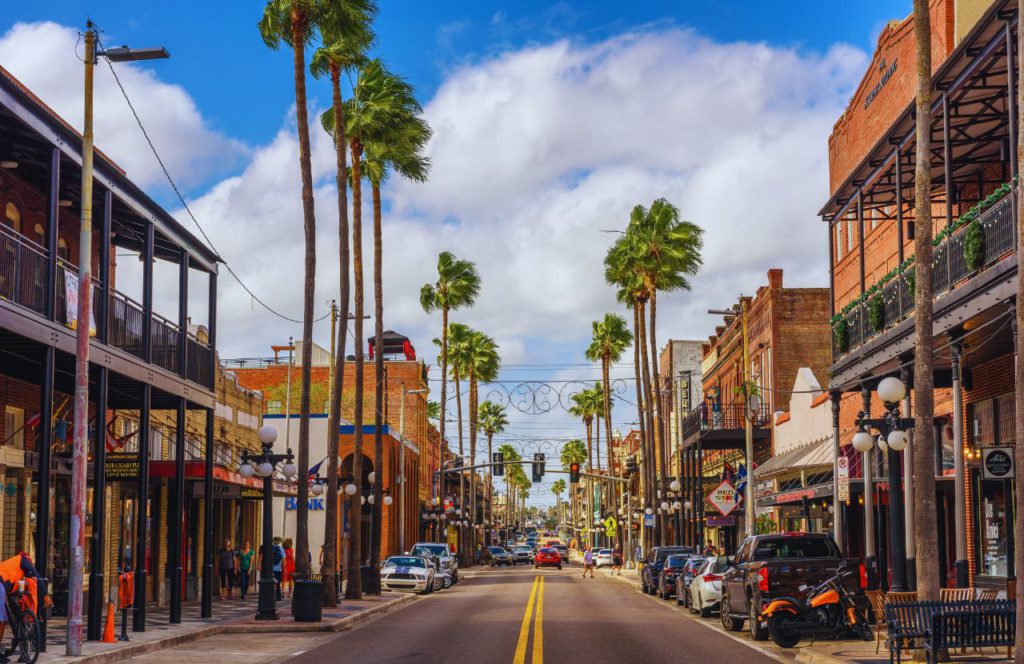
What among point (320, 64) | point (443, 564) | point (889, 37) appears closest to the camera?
point (320, 64)

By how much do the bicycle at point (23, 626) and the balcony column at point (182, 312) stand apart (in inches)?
400

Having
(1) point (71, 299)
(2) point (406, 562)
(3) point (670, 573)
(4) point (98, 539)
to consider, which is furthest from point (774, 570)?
(2) point (406, 562)

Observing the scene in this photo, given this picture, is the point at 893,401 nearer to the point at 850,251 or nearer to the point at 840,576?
the point at 840,576

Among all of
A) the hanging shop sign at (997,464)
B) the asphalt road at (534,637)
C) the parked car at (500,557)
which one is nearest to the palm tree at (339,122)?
the asphalt road at (534,637)

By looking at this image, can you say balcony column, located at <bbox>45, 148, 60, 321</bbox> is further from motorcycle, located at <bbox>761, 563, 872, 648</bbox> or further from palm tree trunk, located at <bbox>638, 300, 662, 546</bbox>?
palm tree trunk, located at <bbox>638, 300, 662, 546</bbox>

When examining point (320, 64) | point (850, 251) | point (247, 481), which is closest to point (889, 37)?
point (850, 251)

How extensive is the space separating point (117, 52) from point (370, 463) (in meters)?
55.4

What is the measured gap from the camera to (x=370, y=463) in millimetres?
73750

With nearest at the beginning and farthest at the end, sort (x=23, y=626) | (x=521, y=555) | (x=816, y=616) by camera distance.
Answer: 1. (x=23, y=626)
2. (x=816, y=616)
3. (x=521, y=555)

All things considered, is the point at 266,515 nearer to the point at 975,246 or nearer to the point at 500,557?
the point at 975,246

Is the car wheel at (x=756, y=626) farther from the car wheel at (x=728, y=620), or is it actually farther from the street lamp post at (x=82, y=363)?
the street lamp post at (x=82, y=363)

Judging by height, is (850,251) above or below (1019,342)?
above

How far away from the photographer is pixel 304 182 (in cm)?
2994

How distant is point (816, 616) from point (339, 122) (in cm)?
1833
